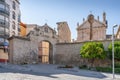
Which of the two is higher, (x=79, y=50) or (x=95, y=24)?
(x=95, y=24)

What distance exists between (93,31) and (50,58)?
18.3 meters

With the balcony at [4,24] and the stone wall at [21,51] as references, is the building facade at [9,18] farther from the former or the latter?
the stone wall at [21,51]

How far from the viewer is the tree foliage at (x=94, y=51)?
33906 mm

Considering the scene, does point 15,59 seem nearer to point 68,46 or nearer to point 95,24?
point 68,46

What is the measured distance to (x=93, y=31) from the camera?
5528 cm

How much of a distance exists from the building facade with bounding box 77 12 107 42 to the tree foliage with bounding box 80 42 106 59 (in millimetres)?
18349

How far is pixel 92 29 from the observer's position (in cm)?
5569

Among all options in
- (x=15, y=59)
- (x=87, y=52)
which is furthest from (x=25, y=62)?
(x=87, y=52)

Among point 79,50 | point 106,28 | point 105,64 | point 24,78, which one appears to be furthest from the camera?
point 106,28

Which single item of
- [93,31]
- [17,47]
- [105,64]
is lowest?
[105,64]

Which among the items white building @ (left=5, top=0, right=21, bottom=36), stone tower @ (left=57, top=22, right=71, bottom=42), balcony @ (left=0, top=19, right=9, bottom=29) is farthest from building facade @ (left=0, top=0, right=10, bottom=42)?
stone tower @ (left=57, top=22, right=71, bottom=42)

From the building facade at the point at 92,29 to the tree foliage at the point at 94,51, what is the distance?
722 inches

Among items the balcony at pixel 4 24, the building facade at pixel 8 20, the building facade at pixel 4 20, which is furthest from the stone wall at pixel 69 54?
the balcony at pixel 4 24

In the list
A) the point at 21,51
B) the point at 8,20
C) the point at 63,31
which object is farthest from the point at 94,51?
the point at 8,20
